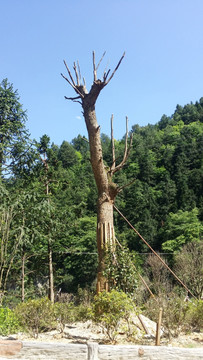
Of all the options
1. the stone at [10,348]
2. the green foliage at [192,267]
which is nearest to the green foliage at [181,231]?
the green foliage at [192,267]

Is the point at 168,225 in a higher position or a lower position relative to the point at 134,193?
lower

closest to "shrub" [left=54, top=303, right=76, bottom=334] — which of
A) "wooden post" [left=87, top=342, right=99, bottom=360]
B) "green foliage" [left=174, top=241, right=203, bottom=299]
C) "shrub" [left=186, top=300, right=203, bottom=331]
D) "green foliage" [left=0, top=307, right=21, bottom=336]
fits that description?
"green foliage" [left=0, top=307, right=21, bottom=336]

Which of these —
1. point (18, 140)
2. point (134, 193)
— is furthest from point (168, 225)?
point (18, 140)

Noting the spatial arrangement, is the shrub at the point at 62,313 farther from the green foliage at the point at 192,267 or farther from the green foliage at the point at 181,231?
the green foliage at the point at 181,231

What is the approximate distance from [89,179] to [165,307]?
114 ft

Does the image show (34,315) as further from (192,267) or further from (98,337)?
(192,267)

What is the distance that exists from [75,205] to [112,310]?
45.4ft

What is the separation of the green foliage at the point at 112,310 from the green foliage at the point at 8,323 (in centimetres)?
156

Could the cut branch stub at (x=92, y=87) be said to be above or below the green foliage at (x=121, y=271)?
above

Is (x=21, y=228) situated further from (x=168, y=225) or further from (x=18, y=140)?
(x=168, y=225)

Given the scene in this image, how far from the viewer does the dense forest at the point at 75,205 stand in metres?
11.4

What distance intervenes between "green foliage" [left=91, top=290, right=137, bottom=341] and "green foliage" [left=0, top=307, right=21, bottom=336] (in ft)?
5.13

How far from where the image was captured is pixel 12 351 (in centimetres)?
495

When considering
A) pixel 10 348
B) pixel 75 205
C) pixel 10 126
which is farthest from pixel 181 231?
pixel 10 348
